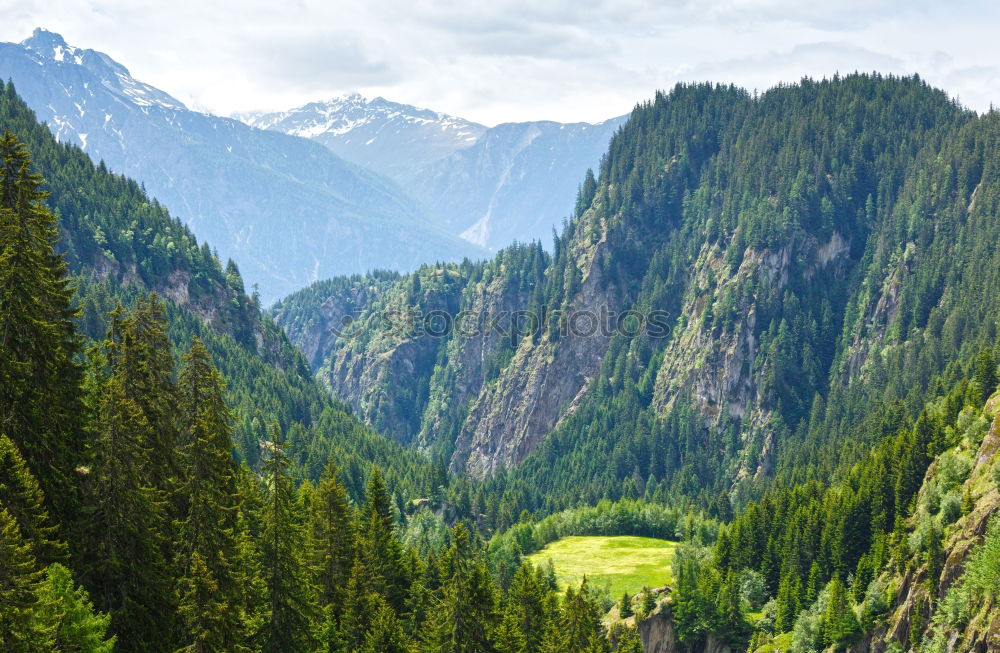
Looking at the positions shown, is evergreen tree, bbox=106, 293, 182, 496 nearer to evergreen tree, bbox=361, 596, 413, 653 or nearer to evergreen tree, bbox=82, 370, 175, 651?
evergreen tree, bbox=82, 370, 175, 651

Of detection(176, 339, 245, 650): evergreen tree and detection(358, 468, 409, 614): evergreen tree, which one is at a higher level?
detection(176, 339, 245, 650): evergreen tree

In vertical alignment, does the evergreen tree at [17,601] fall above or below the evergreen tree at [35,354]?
below

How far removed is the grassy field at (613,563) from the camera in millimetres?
Answer: 162875

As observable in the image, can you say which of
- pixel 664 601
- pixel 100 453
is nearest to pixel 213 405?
pixel 100 453

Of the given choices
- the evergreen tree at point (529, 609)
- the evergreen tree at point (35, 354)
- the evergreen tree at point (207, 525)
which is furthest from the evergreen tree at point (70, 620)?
the evergreen tree at point (529, 609)

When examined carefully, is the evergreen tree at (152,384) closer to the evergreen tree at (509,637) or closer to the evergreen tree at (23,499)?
the evergreen tree at (23,499)

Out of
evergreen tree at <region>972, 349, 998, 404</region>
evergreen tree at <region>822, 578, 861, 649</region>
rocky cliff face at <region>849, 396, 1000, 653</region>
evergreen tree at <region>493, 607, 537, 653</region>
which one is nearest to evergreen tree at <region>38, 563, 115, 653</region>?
evergreen tree at <region>493, 607, 537, 653</region>

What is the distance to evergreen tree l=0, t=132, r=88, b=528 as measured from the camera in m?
45.7

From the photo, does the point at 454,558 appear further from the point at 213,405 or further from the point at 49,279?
the point at 49,279

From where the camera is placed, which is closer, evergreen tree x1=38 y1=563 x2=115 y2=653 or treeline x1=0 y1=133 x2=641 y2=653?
evergreen tree x1=38 y1=563 x2=115 y2=653

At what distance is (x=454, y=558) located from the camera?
256ft

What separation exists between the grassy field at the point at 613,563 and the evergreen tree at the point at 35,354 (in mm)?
119462

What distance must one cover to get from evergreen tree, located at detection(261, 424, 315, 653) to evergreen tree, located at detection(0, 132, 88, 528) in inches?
442

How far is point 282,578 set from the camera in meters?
56.0
